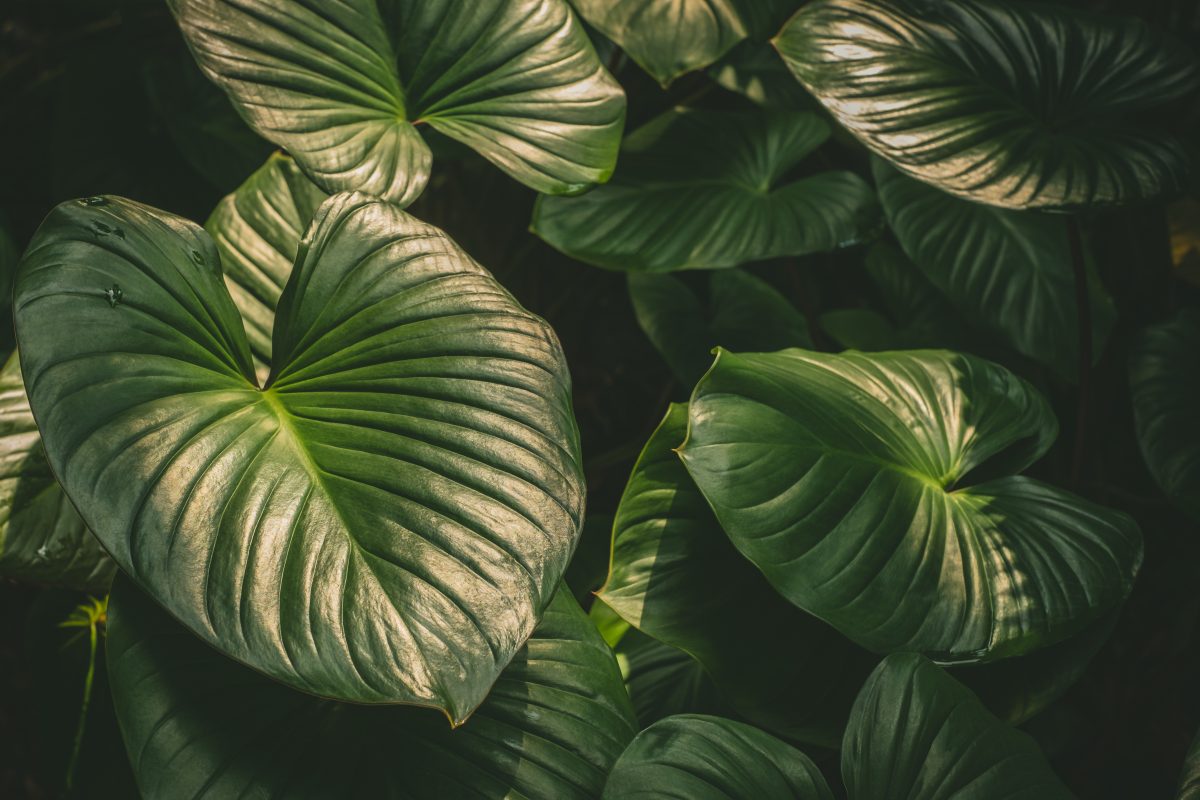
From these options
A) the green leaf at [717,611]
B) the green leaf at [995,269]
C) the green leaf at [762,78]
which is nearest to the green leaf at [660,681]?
the green leaf at [717,611]

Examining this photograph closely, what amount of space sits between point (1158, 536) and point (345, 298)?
4.46 ft

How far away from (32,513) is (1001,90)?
1.13 meters

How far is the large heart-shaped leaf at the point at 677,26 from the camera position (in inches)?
40.5

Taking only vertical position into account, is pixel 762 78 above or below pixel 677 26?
below

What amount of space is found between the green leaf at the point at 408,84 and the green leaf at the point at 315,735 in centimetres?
46

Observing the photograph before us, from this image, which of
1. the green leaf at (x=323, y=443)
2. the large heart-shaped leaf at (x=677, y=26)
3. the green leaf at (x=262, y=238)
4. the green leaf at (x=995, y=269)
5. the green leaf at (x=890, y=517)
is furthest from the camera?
the green leaf at (x=995, y=269)

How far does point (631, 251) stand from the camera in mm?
1110

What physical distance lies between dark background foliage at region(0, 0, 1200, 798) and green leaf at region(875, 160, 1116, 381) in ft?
0.47

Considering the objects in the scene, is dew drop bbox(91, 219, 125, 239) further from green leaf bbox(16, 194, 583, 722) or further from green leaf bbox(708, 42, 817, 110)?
green leaf bbox(708, 42, 817, 110)

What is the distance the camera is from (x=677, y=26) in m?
1.05

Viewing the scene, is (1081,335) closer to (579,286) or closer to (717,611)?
(717,611)

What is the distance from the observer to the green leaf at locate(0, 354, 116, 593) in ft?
2.45

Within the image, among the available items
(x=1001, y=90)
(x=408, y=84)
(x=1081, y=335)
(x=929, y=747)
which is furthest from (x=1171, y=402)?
(x=408, y=84)

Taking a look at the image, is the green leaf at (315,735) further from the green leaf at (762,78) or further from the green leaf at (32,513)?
the green leaf at (762,78)
